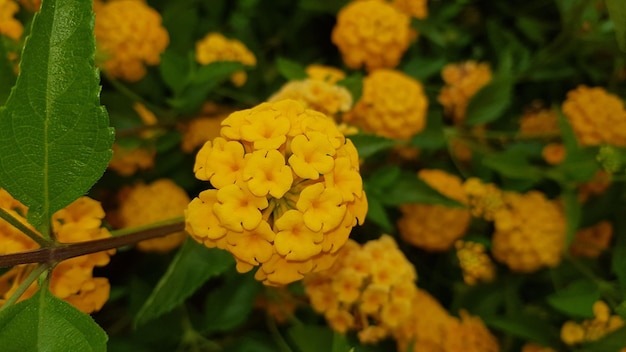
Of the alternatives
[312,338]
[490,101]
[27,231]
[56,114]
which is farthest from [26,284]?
[490,101]

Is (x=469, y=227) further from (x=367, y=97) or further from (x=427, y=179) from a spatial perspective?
(x=367, y=97)

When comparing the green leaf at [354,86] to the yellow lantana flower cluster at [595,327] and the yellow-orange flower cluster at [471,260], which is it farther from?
the yellow lantana flower cluster at [595,327]

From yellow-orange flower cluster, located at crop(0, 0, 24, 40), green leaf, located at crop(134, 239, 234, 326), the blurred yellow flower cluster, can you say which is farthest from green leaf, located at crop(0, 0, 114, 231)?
the blurred yellow flower cluster

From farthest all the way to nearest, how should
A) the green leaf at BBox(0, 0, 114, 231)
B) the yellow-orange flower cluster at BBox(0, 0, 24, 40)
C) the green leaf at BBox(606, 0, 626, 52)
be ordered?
the yellow-orange flower cluster at BBox(0, 0, 24, 40)
the green leaf at BBox(606, 0, 626, 52)
the green leaf at BBox(0, 0, 114, 231)

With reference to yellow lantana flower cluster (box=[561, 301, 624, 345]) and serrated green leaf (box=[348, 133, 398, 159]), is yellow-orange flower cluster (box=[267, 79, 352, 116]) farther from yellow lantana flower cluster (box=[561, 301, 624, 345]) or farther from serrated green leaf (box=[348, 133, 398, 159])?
yellow lantana flower cluster (box=[561, 301, 624, 345])

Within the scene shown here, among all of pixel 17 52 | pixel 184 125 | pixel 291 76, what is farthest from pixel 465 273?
pixel 17 52

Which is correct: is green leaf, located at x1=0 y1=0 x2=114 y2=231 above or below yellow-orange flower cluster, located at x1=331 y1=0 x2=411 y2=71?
above

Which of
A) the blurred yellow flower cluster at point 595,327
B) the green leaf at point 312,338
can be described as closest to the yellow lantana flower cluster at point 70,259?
the green leaf at point 312,338
